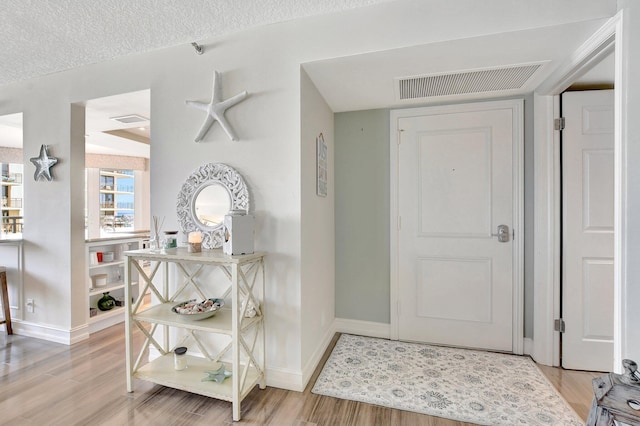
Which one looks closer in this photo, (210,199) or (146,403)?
(146,403)

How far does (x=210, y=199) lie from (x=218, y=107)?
2.10ft

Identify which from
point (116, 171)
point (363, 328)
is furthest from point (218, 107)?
point (116, 171)

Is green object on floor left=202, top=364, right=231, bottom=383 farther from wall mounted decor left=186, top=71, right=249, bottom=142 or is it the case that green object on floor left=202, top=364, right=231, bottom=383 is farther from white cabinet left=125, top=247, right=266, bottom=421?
wall mounted decor left=186, top=71, right=249, bottom=142

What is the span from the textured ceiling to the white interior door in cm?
180

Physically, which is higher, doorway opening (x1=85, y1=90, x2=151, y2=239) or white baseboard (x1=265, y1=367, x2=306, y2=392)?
doorway opening (x1=85, y1=90, x2=151, y2=239)

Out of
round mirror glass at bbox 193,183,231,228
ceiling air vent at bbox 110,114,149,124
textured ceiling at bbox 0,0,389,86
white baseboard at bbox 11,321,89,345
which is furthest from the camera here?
ceiling air vent at bbox 110,114,149,124

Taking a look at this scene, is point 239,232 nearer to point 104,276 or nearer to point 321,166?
point 321,166

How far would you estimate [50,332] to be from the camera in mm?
2695

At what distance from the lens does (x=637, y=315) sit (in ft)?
4.39

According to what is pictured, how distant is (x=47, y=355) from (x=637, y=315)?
391 cm

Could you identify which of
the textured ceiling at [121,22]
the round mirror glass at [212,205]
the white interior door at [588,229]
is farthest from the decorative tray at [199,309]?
the white interior door at [588,229]

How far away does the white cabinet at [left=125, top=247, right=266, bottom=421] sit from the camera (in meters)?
1.69

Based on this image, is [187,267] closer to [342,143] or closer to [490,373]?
[342,143]

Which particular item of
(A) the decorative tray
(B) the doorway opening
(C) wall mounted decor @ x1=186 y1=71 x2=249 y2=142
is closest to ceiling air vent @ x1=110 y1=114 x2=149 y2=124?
(B) the doorway opening
